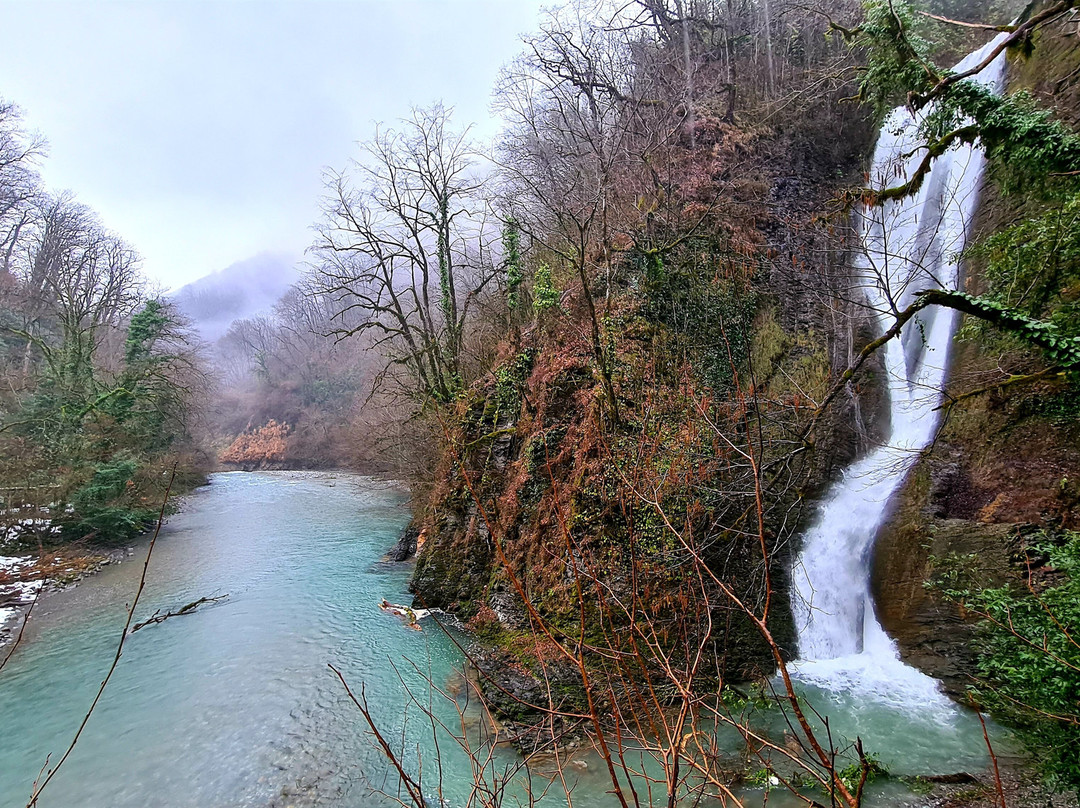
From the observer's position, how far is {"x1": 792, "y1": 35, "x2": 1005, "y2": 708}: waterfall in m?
7.24

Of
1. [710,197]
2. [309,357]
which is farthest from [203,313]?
[710,197]

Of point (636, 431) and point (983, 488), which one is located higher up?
point (636, 431)

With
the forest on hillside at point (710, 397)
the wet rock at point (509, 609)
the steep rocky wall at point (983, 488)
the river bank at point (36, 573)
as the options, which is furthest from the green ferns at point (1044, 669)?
the river bank at point (36, 573)

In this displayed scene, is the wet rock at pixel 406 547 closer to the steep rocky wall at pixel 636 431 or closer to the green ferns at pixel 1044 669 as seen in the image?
the steep rocky wall at pixel 636 431

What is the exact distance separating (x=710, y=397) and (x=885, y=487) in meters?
3.31

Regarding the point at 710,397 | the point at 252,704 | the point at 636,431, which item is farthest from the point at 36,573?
the point at 710,397

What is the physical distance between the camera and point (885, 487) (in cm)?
854

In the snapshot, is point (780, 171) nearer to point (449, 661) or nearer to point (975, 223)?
point (975, 223)

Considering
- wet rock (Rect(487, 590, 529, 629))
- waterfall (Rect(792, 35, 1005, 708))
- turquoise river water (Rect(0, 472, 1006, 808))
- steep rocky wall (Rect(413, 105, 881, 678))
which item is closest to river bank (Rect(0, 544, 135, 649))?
turquoise river water (Rect(0, 472, 1006, 808))

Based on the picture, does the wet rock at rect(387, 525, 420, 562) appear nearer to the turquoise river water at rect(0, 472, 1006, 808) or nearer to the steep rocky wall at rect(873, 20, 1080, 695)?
the turquoise river water at rect(0, 472, 1006, 808)

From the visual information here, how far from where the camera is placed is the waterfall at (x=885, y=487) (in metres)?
7.24

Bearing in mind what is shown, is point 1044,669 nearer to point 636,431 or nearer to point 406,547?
point 636,431

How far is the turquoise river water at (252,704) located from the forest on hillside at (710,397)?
650 millimetres

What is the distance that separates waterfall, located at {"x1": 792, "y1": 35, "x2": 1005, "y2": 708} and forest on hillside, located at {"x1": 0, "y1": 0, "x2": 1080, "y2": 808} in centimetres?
26
